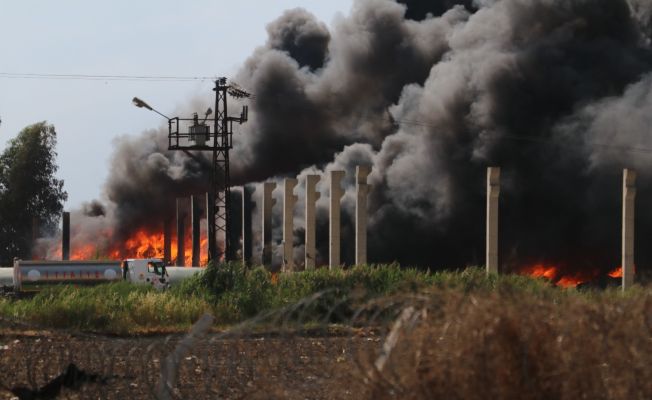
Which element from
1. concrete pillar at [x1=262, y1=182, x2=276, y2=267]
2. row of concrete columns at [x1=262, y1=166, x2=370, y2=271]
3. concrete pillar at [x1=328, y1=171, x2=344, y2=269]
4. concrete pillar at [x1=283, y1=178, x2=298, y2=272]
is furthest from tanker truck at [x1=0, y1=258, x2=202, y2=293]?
concrete pillar at [x1=328, y1=171, x2=344, y2=269]

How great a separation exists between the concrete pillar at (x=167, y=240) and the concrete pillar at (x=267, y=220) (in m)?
20.4

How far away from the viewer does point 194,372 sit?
17.0m

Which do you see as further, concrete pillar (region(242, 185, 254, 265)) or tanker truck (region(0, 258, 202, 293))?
concrete pillar (region(242, 185, 254, 265))

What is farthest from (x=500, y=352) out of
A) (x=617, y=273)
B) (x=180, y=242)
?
(x=180, y=242)

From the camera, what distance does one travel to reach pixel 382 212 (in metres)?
57.5

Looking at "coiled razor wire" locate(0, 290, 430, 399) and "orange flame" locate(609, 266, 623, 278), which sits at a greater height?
"coiled razor wire" locate(0, 290, 430, 399)

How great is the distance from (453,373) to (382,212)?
4881cm

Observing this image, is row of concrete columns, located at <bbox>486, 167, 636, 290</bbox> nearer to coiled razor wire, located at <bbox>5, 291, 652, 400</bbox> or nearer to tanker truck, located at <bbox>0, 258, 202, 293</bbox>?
tanker truck, located at <bbox>0, 258, 202, 293</bbox>

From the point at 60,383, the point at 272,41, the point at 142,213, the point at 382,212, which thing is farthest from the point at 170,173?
the point at 60,383

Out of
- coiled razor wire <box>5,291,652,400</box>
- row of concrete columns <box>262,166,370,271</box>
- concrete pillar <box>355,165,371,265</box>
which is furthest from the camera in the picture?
row of concrete columns <box>262,166,370,271</box>

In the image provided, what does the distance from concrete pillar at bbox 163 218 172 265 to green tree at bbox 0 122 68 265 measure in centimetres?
1412

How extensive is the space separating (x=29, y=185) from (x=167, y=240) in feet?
58.5

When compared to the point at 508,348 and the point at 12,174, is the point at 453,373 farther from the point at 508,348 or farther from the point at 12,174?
the point at 12,174

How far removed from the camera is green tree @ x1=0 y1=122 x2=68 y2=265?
84938 mm
